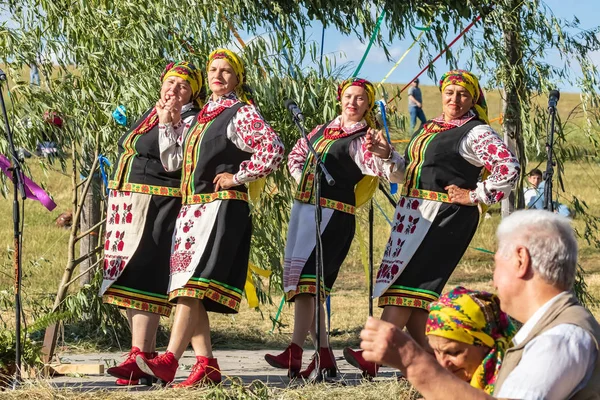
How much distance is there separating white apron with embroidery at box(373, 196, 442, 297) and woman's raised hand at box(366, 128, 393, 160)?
0.32m

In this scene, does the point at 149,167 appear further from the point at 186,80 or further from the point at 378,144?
the point at 378,144

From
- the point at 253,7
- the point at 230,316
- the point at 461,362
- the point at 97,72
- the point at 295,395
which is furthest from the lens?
the point at 230,316

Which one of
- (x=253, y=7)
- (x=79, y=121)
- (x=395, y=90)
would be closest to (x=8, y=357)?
(x=79, y=121)

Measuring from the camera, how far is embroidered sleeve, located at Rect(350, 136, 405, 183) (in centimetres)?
645

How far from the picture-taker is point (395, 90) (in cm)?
923

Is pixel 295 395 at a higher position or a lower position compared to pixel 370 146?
lower

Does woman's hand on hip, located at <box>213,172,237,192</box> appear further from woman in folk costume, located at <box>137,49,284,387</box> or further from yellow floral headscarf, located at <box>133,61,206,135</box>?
yellow floral headscarf, located at <box>133,61,206,135</box>

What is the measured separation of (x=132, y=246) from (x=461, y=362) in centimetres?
345

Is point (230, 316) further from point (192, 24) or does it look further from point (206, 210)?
point (206, 210)

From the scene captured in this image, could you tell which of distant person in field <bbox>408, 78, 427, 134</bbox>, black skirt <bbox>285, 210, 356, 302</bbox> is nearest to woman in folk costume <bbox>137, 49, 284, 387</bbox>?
black skirt <bbox>285, 210, 356, 302</bbox>

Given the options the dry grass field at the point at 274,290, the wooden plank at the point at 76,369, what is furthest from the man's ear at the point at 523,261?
the wooden plank at the point at 76,369

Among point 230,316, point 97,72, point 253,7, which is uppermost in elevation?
point 253,7

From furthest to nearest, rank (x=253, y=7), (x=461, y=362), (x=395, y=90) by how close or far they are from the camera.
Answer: (x=395, y=90)
(x=253, y=7)
(x=461, y=362)

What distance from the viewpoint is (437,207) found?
633 centimetres
